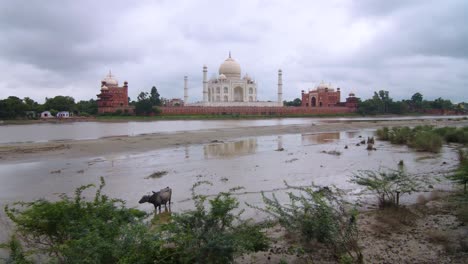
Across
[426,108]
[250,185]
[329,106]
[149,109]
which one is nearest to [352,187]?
[250,185]

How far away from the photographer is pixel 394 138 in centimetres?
1847

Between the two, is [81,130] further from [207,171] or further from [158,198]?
[158,198]

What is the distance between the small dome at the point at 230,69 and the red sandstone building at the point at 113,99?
69.5 ft

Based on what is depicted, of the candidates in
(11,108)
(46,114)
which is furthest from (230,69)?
(11,108)

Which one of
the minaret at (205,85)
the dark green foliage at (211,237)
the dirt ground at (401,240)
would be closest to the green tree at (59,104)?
the minaret at (205,85)

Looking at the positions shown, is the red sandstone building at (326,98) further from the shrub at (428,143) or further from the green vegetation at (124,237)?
the green vegetation at (124,237)

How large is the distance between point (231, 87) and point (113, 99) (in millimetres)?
23103

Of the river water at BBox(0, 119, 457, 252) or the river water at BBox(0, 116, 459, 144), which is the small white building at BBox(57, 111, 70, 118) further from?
the river water at BBox(0, 119, 457, 252)

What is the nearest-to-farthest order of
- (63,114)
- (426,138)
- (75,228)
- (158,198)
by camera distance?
(75,228)
(158,198)
(426,138)
(63,114)

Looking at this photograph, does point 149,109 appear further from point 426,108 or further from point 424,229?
point 426,108

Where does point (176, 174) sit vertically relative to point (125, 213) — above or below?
below

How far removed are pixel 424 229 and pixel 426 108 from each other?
269 feet

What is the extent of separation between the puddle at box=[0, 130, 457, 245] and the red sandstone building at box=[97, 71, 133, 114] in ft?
139

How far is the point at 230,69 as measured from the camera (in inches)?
2830
